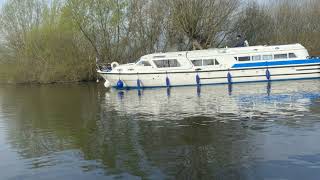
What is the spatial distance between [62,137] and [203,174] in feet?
19.4

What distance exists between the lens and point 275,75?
31.6 metres

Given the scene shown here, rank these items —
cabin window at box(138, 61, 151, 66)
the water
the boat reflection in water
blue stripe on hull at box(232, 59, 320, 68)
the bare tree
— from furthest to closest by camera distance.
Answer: the bare tree, cabin window at box(138, 61, 151, 66), blue stripe on hull at box(232, 59, 320, 68), the boat reflection in water, the water

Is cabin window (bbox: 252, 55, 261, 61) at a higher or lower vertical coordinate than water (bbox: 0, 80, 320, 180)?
higher

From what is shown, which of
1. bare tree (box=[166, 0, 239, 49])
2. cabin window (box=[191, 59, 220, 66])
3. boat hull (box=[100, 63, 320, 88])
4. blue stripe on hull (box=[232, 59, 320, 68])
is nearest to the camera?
blue stripe on hull (box=[232, 59, 320, 68])

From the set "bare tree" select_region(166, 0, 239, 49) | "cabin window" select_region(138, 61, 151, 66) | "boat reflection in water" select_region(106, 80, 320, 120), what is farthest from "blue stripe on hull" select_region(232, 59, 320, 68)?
"bare tree" select_region(166, 0, 239, 49)

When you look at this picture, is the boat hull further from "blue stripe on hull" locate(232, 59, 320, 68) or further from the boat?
"blue stripe on hull" locate(232, 59, 320, 68)

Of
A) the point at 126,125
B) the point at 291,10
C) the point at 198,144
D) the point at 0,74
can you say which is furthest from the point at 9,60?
the point at 198,144

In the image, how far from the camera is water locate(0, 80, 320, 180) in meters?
9.09

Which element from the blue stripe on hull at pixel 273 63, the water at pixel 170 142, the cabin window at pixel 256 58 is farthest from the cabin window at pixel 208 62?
the water at pixel 170 142

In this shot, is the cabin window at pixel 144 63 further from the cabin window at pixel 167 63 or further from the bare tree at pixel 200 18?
the bare tree at pixel 200 18

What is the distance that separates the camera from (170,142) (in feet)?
38.4

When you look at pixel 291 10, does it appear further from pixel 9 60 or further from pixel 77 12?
pixel 9 60

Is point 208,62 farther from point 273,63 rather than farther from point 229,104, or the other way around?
point 229,104

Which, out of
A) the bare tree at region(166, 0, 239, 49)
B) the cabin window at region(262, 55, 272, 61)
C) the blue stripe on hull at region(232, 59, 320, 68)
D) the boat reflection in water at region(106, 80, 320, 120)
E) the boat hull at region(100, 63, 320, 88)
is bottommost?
the boat reflection in water at region(106, 80, 320, 120)
